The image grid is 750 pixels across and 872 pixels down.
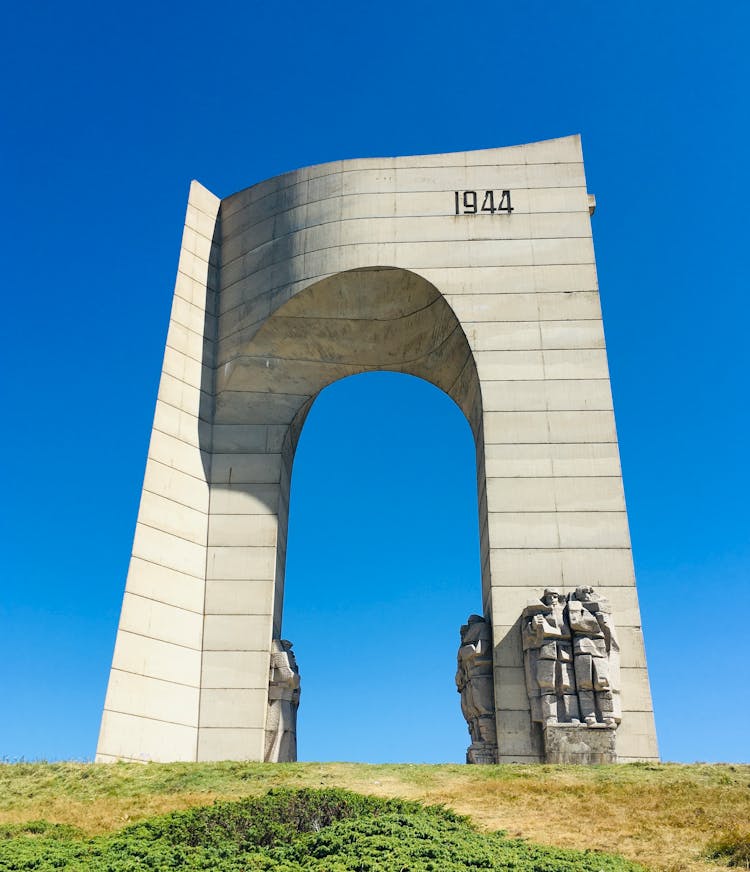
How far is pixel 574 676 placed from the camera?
17203 mm

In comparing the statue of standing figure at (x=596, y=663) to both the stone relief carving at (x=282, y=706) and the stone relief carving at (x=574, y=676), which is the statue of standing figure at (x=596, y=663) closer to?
the stone relief carving at (x=574, y=676)

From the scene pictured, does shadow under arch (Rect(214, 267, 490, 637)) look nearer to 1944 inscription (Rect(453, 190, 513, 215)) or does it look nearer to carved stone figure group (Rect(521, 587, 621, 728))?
Result: 1944 inscription (Rect(453, 190, 513, 215))

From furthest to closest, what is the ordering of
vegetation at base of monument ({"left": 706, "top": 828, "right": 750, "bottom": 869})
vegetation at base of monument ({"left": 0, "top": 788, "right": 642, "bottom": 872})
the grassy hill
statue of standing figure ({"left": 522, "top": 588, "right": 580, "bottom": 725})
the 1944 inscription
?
the 1944 inscription < statue of standing figure ({"left": 522, "top": 588, "right": 580, "bottom": 725}) < the grassy hill < vegetation at base of monument ({"left": 706, "top": 828, "right": 750, "bottom": 869}) < vegetation at base of monument ({"left": 0, "top": 788, "right": 642, "bottom": 872})

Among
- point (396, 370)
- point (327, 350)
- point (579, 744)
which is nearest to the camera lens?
point (579, 744)

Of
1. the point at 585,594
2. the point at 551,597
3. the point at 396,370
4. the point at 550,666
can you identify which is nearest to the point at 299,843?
the point at 550,666

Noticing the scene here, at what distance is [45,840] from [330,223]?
51.5 feet

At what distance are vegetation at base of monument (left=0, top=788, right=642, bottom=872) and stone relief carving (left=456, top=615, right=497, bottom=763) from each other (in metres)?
6.34

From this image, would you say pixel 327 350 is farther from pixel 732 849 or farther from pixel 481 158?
pixel 732 849

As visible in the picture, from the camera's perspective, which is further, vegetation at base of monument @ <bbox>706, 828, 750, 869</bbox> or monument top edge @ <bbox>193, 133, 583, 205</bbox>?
monument top edge @ <bbox>193, 133, 583, 205</bbox>

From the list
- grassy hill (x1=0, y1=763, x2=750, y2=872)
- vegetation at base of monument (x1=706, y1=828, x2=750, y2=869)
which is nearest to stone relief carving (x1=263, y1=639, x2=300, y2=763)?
grassy hill (x1=0, y1=763, x2=750, y2=872)

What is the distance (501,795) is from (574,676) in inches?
193

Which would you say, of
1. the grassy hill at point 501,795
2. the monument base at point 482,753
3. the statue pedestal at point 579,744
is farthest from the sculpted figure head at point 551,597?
the grassy hill at point 501,795

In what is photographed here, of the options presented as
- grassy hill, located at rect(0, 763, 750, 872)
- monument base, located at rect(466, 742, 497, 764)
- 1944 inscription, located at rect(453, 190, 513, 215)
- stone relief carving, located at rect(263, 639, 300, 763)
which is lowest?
grassy hill, located at rect(0, 763, 750, 872)

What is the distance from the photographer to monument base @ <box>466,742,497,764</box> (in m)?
17.7
